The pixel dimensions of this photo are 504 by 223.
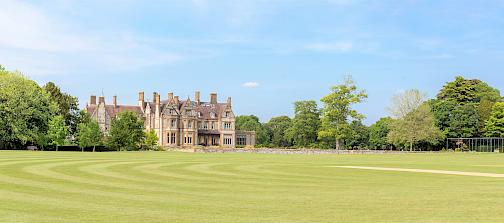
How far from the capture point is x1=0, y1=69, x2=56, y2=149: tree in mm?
85131

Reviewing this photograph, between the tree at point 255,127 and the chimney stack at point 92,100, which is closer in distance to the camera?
the chimney stack at point 92,100

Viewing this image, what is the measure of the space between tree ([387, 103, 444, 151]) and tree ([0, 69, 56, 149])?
6128cm

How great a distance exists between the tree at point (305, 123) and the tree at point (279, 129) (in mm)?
27873

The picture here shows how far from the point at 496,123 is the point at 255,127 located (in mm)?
82312

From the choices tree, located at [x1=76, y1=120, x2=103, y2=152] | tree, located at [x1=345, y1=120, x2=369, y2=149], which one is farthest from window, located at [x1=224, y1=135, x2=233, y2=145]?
tree, located at [x1=76, y1=120, x2=103, y2=152]

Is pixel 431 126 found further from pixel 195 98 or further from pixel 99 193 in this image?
pixel 99 193

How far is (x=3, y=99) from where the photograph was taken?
281 feet

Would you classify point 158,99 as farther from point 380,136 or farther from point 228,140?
point 380,136

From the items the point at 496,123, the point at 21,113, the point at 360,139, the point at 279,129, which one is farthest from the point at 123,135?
the point at 279,129

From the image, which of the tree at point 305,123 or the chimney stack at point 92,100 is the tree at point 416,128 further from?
the chimney stack at point 92,100

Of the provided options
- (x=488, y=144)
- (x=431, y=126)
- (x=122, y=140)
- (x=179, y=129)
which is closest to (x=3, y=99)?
(x=122, y=140)

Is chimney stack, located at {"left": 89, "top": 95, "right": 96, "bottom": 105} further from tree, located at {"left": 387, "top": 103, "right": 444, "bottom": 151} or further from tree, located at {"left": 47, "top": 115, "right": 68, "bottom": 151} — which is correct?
tree, located at {"left": 387, "top": 103, "right": 444, "bottom": 151}

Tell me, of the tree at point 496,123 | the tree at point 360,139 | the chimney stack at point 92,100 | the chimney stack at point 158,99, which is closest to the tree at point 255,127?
the tree at point 360,139

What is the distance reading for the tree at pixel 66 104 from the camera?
342 ft
